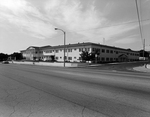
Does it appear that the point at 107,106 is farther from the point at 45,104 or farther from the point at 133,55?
the point at 133,55

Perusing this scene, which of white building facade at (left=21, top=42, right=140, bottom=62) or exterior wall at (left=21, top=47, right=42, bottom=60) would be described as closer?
white building facade at (left=21, top=42, right=140, bottom=62)

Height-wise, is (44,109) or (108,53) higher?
(108,53)

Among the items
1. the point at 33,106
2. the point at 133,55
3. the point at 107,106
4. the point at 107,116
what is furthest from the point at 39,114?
the point at 133,55

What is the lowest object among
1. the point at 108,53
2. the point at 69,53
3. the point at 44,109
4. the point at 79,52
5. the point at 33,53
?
the point at 44,109

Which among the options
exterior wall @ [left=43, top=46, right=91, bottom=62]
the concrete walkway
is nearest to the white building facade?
exterior wall @ [left=43, top=46, right=91, bottom=62]

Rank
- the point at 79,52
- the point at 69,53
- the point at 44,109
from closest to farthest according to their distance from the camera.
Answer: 1. the point at 44,109
2. the point at 79,52
3. the point at 69,53

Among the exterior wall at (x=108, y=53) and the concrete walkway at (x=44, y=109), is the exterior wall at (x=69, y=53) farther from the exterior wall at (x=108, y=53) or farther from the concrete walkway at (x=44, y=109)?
the concrete walkway at (x=44, y=109)

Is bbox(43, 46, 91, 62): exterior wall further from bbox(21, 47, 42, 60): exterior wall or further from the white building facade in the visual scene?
bbox(21, 47, 42, 60): exterior wall

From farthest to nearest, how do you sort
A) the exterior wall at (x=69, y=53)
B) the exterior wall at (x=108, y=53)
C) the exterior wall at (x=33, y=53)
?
the exterior wall at (x=33, y=53)
the exterior wall at (x=108, y=53)
the exterior wall at (x=69, y=53)

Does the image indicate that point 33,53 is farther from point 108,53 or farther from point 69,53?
point 108,53

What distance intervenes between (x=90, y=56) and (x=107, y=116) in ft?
103

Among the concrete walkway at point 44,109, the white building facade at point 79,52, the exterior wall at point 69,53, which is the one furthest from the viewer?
the exterior wall at point 69,53

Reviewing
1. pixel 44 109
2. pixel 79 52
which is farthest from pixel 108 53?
pixel 44 109

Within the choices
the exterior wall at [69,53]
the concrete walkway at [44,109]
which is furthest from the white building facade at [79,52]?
the concrete walkway at [44,109]
